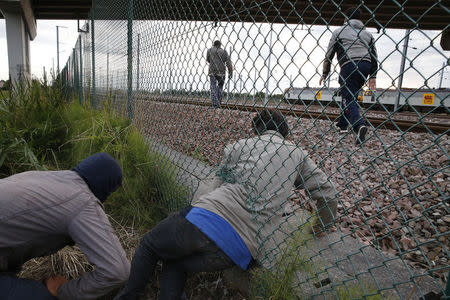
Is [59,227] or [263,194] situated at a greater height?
[263,194]

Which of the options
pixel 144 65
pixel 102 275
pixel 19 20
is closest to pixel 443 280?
pixel 102 275

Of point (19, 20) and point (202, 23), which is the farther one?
point (19, 20)

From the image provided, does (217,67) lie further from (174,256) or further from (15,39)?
(15,39)

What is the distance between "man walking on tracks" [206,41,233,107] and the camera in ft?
7.61

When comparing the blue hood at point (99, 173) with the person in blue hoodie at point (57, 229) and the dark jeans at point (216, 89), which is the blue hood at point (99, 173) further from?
the dark jeans at point (216, 89)

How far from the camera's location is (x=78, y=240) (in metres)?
1.78

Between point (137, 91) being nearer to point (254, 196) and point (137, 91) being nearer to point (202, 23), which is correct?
point (202, 23)

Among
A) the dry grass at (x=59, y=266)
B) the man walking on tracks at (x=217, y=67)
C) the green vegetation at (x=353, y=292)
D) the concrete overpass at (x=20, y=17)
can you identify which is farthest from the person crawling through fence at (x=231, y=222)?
the concrete overpass at (x=20, y=17)

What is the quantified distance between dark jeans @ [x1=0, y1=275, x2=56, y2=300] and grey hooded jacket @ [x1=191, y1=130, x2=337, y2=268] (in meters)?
1.06

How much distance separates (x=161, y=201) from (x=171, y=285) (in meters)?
1.12

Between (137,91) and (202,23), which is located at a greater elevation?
(202,23)

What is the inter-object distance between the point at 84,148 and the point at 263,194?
2.28 metres

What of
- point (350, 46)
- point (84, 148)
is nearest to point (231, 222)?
point (350, 46)

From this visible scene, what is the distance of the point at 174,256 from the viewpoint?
196cm
